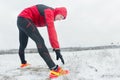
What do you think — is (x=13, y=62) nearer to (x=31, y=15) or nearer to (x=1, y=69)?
(x=1, y=69)

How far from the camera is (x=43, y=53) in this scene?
9.88 metres

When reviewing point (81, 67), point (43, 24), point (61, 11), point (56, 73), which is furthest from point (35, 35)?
point (81, 67)

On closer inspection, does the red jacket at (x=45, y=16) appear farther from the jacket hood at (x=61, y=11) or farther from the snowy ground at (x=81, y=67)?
the snowy ground at (x=81, y=67)

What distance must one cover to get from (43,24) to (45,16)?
1.43 feet

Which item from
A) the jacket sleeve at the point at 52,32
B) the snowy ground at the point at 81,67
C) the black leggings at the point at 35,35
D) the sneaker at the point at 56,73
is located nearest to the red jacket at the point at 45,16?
the jacket sleeve at the point at 52,32

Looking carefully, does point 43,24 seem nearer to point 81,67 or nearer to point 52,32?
point 52,32

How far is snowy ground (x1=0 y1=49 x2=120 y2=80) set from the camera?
9898 millimetres

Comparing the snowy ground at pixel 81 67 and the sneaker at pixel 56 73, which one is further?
the snowy ground at pixel 81 67

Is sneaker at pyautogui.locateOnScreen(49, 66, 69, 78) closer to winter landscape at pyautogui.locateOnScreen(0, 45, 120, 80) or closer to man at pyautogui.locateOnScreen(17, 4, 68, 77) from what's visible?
man at pyautogui.locateOnScreen(17, 4, 68, 77)

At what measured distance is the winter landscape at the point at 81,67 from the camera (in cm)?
990

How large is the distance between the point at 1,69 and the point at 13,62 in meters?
1.31

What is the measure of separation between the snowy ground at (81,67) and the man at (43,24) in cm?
38

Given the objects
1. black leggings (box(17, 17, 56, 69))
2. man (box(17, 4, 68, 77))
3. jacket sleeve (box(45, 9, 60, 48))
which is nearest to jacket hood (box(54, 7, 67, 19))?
man (box(17, 4, 68, 77))

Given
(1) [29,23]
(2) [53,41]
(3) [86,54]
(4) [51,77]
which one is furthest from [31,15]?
(3) [86,54]
